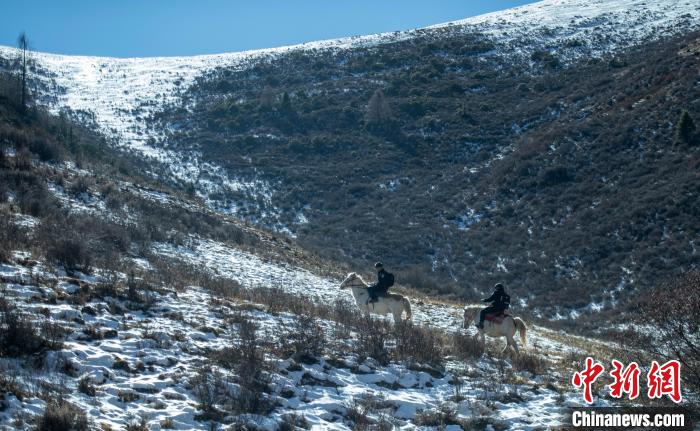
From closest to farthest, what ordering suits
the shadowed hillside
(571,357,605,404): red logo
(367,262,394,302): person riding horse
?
(571,357,605,404): red logo → (367,262,394,302): person riding horse → the shadowed hillside

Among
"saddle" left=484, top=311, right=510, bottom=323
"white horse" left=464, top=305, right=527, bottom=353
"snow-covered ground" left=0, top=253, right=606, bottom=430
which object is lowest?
"snow-covered ground" left=0, top=253, right=606, bottom=430

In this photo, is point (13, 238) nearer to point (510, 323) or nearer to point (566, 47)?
point (510, 323)

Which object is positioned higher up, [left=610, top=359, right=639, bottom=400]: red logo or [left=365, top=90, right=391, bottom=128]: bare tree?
[left=365, top=90, right=391, bottom=128]: bare tree

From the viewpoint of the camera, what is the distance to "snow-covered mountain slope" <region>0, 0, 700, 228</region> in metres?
55.5

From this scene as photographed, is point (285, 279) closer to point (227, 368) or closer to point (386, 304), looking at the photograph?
point (386, 304)

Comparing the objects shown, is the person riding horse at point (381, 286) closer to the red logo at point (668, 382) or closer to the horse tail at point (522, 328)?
the horse tail at point (522, 328)

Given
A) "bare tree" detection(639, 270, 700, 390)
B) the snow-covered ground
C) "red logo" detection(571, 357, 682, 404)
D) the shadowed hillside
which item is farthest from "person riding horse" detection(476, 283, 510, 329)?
the shadowed hillside

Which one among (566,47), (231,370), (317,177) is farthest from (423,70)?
(231,370)

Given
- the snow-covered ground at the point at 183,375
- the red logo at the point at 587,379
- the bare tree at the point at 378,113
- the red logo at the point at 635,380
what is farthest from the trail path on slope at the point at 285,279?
the bare tree at the point at 378,113

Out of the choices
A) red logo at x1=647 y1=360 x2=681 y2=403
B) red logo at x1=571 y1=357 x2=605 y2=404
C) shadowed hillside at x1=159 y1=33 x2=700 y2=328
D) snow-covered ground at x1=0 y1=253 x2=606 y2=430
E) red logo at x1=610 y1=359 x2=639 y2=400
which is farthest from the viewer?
shadowed hillside at x1=159 y1=33 x2=700 y2=328

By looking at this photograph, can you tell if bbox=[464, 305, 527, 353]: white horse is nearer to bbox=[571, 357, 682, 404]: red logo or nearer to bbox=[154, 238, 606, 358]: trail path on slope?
bbox=[154, 238, 606, 358]: trail path on slope

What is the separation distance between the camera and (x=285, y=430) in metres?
7.61

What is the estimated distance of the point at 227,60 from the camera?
86.2m

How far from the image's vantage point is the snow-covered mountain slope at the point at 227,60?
182 feet
